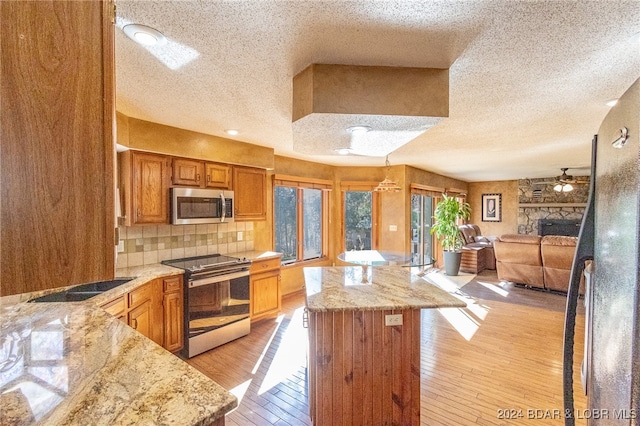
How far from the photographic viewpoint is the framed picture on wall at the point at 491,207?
29.4ft

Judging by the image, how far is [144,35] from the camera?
4.59 ft

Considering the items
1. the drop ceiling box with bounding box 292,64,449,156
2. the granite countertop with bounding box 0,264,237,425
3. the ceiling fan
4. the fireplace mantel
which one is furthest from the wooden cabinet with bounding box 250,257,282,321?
the fireplace mantel

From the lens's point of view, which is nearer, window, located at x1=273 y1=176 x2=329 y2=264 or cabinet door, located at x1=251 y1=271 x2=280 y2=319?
cabinet door, located at x1=251 y1=271 x2=280 y2=319

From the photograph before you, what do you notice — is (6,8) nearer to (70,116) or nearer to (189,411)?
(70,116)

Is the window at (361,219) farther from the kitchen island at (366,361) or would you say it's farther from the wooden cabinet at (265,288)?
the kitchen island at (366,361)

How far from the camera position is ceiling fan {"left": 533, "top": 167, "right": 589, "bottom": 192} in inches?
259

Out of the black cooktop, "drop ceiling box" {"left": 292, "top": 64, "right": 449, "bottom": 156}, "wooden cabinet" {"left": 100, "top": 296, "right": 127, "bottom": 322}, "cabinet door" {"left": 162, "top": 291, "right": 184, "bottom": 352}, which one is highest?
"drop ceiling box" {"left": 292, "top": 64, "right": 449, "bottom": 156}

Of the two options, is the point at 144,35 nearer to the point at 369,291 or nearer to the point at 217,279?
the point at 369,291

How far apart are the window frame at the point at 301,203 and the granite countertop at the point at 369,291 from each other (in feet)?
7.30

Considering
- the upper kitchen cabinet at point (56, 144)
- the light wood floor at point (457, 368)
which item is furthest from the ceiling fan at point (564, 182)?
the upper kitchen cabinet at point (56, 144)

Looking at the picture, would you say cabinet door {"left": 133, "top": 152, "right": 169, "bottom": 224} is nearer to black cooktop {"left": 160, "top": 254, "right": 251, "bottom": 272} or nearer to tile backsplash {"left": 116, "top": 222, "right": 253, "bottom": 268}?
tile backsplash {"left": 116, "top": 222, "right": 253, "bottom": 268}

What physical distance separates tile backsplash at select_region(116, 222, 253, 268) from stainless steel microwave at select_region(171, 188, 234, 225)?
1.34 feet

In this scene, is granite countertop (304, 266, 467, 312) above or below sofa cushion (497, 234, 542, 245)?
below

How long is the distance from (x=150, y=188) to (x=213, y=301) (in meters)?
1.34
